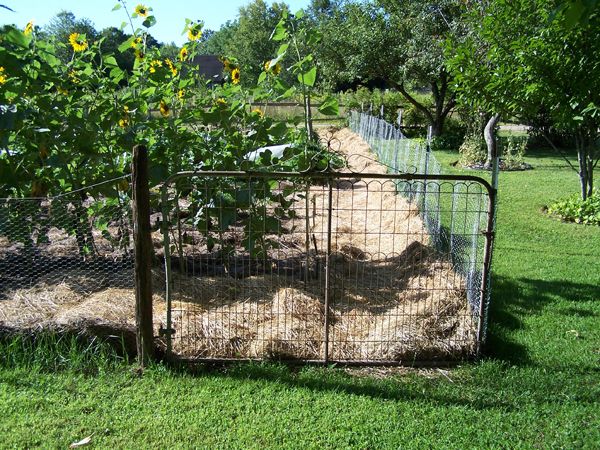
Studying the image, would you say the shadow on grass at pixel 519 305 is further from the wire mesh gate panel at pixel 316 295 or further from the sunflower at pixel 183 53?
the sunflower at pixel 183 53

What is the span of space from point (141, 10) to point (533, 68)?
520 centimetres

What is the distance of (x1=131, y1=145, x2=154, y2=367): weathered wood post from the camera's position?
3.73 m

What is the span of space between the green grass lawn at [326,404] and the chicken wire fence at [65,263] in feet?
1.58

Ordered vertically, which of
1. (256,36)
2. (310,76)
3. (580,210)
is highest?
(256,36)

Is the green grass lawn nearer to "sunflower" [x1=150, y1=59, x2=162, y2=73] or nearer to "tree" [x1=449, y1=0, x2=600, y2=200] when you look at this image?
"sunflower" [x1=150, y1=59, x2=162, y2=73]

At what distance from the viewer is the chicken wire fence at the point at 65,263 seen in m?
4.27

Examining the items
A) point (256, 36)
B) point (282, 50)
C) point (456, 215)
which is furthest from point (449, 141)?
point (256, 36)

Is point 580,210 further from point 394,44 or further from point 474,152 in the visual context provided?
point 394,44

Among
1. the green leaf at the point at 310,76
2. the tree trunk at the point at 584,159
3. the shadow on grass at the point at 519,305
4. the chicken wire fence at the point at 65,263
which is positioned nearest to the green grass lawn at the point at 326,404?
the shadow on grass at the point at 519,305

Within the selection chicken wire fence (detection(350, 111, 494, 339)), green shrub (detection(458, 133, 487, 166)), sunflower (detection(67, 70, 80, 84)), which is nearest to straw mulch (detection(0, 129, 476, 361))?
chicken wire fence (detection(350, 111, 494, 339))

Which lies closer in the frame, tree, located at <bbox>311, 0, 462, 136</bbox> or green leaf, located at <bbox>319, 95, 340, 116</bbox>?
green leaf, located at <bbox>319, 95, 340, 116</bbox>

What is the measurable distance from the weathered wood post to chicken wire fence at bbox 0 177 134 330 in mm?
355

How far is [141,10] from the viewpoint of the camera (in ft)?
16.9

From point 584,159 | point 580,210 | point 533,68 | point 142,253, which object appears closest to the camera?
point 142,253
